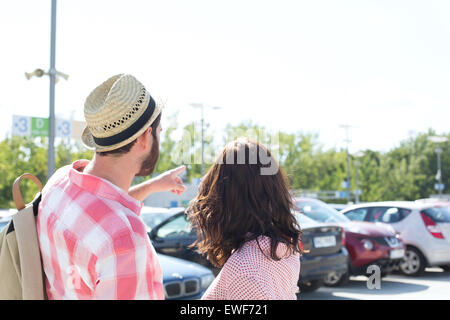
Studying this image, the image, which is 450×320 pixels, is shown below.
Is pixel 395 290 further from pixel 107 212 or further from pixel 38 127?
pixel 38 127

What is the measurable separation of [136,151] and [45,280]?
1.50ft

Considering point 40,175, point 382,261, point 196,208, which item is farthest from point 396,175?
point 196,208

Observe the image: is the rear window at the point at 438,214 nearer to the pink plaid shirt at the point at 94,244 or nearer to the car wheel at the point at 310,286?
the car wheel at the point at 310,286

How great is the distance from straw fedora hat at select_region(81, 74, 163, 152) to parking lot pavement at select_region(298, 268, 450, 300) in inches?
230

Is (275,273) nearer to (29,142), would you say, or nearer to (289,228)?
(289,228)

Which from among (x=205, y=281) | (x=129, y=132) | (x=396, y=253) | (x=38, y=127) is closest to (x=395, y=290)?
(x=396, y=253)

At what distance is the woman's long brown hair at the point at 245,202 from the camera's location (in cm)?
172

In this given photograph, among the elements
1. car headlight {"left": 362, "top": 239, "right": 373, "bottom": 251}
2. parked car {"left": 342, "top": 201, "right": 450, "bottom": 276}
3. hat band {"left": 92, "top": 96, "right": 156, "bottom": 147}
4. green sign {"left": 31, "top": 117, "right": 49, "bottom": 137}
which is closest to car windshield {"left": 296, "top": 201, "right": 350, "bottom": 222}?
car headlight {"left": 362, "top": 239, "right": 373, "bottom": 251}

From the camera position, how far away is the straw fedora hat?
137 centimetres

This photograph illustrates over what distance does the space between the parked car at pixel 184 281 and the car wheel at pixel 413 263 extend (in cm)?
579

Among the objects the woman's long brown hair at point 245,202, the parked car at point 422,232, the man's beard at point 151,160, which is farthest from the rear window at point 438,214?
the man's beard at point 151,160

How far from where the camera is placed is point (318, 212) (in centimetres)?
778

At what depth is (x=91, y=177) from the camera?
4.39ft
